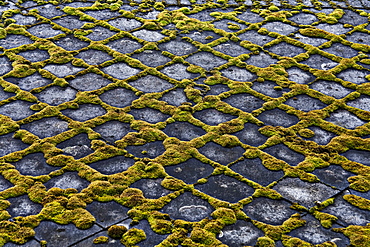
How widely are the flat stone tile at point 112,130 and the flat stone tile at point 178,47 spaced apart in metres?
2.03

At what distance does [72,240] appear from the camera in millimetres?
4070

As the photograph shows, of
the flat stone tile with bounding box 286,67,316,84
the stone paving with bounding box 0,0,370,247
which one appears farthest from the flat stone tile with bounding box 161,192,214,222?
the flat stone tile with bounding box 286,67,316,84

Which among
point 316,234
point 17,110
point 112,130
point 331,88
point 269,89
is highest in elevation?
point 331,88

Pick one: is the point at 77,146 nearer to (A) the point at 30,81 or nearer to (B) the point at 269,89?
(A) the point at 30,81

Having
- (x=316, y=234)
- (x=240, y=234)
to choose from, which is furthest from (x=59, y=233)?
(x=316, y=234)

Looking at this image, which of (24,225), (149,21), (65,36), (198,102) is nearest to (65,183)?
(24,225)

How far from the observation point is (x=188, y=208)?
4.48 metres

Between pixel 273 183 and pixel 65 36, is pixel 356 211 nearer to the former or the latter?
pixel 273 183

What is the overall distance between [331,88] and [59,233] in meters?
4.35

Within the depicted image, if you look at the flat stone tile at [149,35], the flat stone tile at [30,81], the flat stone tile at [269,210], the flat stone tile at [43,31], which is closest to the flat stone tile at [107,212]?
the flat stone tile at [269,210]

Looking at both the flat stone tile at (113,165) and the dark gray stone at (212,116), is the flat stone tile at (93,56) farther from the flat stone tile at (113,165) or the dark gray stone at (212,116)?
the flat stone tile at (113,165)

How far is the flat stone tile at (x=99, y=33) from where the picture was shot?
24.8 ft

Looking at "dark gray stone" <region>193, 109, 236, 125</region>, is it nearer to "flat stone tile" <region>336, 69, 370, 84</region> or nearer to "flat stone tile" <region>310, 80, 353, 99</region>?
"flat stone tile" <region>310, 80, 353, 99</region>

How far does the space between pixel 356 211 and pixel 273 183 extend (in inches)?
34.6
